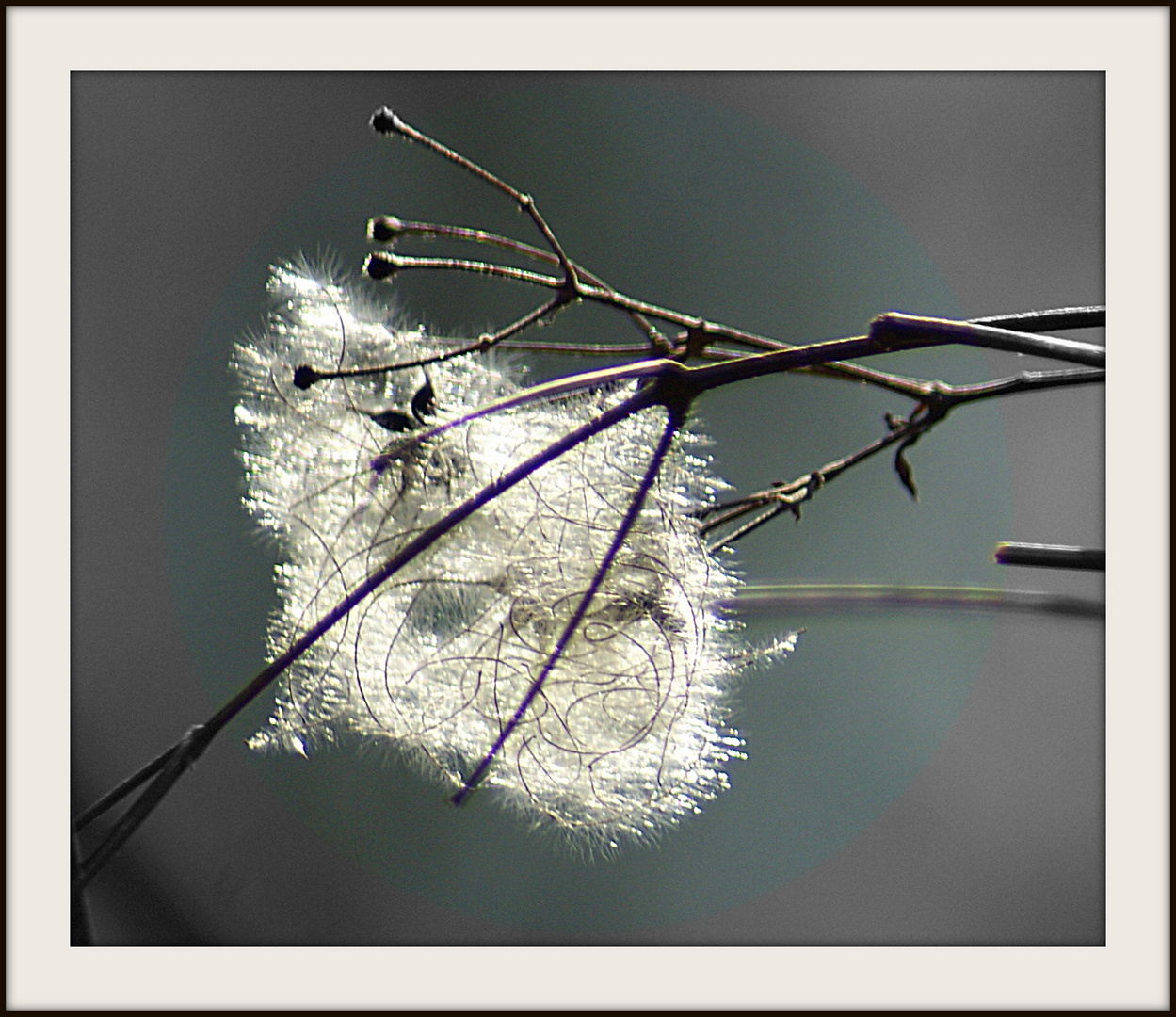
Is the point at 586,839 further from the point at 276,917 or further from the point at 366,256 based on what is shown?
the point at 276,917

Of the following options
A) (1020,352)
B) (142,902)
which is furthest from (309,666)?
(142,902)

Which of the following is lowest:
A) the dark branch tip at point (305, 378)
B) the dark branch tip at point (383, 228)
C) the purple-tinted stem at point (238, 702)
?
the purple-tinted stem at point (238, 702)

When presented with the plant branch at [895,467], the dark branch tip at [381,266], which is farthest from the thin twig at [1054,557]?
the dark branch tip at [381,266]

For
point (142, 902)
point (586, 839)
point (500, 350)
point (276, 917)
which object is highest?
point (500, 350)

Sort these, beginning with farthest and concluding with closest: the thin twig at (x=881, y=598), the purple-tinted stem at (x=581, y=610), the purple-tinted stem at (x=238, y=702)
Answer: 1. the thin twig at (x=881, y=598)
2. the purple-tinted stem at (x=581, y=610)
3. the purple-tinted stem at (x=238, y=702)

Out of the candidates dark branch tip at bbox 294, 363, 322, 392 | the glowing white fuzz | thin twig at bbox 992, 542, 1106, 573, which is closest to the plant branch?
the glowing white fuzz

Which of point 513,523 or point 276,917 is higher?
point 513,523

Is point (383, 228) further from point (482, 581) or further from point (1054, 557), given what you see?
point (1054, 557)

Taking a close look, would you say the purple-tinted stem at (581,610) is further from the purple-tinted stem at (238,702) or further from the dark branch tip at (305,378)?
the dark branch tip at (305,378)

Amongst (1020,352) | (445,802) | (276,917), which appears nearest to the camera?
(1020,352)
